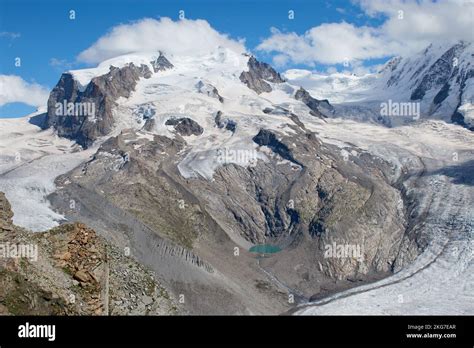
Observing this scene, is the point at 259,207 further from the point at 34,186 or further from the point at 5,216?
the point at 5,216

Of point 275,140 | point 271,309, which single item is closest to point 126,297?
point 271,309

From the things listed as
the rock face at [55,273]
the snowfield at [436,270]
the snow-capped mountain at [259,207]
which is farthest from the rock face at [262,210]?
the rock face at [55,273]

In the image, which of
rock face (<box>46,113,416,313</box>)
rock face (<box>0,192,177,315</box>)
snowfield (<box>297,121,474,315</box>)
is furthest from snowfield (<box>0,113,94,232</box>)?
rock face (<box>0,192,177,315</box>)

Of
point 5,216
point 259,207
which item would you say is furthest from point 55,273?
point 259,207

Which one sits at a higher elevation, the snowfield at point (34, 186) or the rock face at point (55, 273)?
the snowfield at point (34, 186)

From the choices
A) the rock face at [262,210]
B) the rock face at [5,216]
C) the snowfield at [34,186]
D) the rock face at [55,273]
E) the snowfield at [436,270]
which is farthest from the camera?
the rock face at [262,210]

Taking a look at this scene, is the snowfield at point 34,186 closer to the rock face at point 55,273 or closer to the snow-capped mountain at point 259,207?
the snow-capped mountain at point 259,207

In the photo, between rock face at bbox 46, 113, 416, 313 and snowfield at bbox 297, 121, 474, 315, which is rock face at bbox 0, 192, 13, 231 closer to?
rock face at bbox 46, 113, 416, 313

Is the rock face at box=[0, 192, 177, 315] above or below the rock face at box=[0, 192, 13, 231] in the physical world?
below

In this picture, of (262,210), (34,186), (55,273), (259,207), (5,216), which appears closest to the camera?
(55,273)
